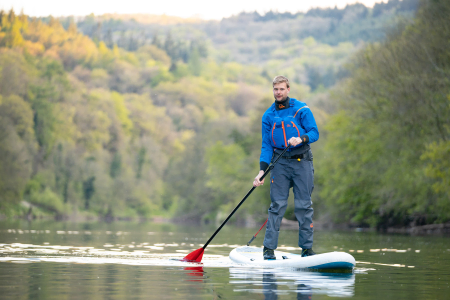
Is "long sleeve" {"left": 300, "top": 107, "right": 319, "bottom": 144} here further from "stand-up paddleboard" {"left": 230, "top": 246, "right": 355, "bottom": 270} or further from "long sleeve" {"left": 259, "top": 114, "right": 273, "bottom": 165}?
"stand-up paddleboard" {"left": 230, "top": 246, "right": 355, "bottom": 270}

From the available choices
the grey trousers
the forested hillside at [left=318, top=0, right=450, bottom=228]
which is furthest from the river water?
the forested hillside at [left=318, top=0, right=450, bottom=228]

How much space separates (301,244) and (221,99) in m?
111

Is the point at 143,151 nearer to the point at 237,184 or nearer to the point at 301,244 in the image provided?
the point at 237,184

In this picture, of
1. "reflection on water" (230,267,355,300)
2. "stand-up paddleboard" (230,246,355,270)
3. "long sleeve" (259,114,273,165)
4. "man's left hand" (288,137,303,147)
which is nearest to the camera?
"reflection on water" (230,267,355,300)

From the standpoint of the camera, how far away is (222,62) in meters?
173

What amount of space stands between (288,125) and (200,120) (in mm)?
103384

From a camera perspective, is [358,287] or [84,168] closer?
[358,287]

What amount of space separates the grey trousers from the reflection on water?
769 mm

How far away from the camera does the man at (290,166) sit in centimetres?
1014

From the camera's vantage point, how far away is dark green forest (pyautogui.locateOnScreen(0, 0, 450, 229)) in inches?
1157

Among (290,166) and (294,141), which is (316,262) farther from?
(294,141)

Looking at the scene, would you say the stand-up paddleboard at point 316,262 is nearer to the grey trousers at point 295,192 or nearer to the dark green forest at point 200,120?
the grey trousers at point 295,192

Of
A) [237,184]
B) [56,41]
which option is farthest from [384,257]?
[56,41]

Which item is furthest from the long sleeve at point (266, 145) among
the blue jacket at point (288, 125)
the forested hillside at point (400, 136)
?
the forested hillside at point (400, 136)
